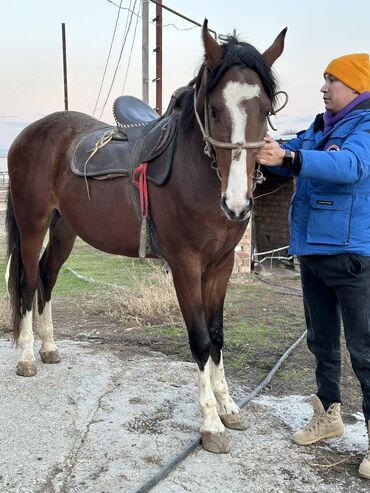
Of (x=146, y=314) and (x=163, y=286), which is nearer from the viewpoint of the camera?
(x=146, y=314)

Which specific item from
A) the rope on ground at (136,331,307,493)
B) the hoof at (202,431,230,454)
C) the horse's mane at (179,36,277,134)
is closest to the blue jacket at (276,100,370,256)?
the horse's mane at (179,36,277,134)

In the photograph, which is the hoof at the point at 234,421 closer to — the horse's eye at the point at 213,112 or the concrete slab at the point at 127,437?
the concrete slab at the point at 127,437

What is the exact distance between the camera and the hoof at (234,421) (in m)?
3.05

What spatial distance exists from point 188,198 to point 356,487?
5.49 ft

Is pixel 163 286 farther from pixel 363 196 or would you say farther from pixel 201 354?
pixel 363 196

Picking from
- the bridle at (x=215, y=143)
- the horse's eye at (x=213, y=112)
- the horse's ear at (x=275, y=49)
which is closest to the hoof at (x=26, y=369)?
the bridle at (x=215, y=143)

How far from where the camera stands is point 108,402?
3363mm

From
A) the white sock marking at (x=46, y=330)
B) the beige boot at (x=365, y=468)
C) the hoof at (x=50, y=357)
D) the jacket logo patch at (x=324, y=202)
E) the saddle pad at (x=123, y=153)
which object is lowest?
the hoof at (x=50, y=357)

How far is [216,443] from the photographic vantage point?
2789 mm

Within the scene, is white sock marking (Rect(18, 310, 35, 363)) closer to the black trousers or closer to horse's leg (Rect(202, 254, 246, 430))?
horse's leg (Rect(202, 254, 246, 430))

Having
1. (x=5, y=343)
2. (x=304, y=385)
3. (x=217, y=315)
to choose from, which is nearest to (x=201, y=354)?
(x=217, y=315)

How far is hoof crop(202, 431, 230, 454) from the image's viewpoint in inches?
A: 109

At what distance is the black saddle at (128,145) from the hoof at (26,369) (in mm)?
1505

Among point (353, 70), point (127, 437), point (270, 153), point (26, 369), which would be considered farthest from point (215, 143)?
point (26, 369)
